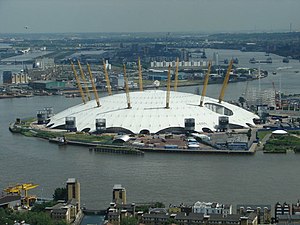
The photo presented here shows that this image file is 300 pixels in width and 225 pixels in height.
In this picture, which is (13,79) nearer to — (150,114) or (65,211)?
(150,114)

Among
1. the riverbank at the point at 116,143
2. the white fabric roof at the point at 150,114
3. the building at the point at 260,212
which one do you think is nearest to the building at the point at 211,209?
the building at the point at 260,212

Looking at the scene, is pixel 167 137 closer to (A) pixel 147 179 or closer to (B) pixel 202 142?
(B) pixel 202 142

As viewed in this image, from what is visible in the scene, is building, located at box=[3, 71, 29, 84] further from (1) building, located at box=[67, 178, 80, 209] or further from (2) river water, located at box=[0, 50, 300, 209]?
(1) building, located at box=[67, 178, 80, 209]

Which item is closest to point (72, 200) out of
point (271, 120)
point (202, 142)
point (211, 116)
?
point (202, 142)

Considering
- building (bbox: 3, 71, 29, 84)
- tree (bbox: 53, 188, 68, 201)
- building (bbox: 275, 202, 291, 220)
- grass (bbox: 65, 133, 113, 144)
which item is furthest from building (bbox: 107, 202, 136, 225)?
building (bbox: 3, 71, 29, 84)

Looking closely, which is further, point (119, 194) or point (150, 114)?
point (150, 114)

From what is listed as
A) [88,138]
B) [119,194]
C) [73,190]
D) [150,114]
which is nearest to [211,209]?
[119,194]
